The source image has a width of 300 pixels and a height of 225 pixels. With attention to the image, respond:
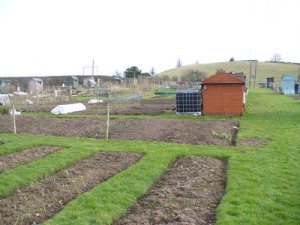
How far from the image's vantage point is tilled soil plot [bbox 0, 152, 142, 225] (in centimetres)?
570

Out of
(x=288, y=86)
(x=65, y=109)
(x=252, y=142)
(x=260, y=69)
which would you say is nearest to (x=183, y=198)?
(x=252, y=142)

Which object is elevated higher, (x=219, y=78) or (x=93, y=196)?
(x=219, y=78)

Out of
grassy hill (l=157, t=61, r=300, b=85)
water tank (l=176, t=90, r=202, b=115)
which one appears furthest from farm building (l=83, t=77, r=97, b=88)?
grassy hill (l=157, t=61, r=300, b=85)

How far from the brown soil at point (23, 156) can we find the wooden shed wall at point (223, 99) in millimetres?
10796

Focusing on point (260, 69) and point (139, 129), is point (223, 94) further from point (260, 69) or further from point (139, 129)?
point (260, 69)

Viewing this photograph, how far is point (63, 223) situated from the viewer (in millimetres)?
5316

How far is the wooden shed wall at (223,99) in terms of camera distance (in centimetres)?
1933

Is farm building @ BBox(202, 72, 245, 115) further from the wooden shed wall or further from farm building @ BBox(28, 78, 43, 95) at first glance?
farm building @ BBox(28, 78, 43, 95)

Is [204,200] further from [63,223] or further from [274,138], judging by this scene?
[274,138]

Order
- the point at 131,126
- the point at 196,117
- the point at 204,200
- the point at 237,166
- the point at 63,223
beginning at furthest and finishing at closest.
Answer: the point at 196,117 → the point at 131,126 → the point at 237,166 → the point at 204,200 → the point at 63,223

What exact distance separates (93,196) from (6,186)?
183cm

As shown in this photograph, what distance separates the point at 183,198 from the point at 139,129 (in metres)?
8.08

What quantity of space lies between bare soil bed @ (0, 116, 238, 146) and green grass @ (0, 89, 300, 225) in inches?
39.5

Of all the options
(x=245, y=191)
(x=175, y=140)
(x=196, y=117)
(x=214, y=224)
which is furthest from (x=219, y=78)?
(x=214, y=224)
